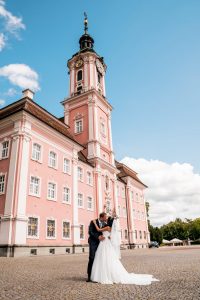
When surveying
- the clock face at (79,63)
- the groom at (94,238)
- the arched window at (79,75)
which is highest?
the clock face at (79,63)

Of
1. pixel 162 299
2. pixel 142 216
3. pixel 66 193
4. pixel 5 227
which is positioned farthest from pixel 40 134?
pixel 142 216

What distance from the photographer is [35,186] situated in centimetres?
2252

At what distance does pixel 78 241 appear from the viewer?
85.4 feet

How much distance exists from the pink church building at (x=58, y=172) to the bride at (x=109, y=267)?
13634mm

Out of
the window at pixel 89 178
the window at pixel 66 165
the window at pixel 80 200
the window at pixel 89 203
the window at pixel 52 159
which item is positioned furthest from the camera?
the window at pixel 89 178

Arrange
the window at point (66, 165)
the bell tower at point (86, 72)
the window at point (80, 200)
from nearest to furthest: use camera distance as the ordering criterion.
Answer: the window at point (66, 165) → the window at point (80, 200) → the bell tower at point (86, 72)

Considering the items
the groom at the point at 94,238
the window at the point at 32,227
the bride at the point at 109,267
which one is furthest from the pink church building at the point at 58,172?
the bride at the point at 109,267

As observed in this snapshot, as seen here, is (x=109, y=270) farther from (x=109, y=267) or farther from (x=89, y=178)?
(x=89, y=178)

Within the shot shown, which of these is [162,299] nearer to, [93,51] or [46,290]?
[46,290]

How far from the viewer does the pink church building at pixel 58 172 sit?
20359 mm

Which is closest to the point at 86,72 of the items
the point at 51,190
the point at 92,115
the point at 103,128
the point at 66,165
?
the point at 92,115

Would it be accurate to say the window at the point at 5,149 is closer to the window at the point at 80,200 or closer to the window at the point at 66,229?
the window at the point at 66,229

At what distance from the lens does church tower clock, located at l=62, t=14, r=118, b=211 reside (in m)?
35.0

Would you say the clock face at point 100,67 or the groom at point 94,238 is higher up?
the clock face at point 100,67
